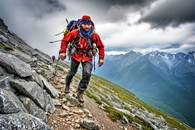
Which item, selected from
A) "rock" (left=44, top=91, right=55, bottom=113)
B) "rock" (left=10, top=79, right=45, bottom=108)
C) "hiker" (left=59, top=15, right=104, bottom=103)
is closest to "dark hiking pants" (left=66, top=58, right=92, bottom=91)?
"hiker" (left=59, top=15, right=104, bottom=103)

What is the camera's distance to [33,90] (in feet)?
32.1

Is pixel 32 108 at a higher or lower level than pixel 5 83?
lower

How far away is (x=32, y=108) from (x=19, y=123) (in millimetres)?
3423

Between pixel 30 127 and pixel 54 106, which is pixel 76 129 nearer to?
pixel 54 106

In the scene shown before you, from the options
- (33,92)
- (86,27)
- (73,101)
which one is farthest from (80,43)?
(33,92)

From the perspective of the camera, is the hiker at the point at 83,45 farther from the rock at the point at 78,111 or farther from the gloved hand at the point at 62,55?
the rock at the point at 78,111

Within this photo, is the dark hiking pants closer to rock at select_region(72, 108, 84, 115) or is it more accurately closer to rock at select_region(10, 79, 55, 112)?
rock at select_region(72, 108, 84, 115)

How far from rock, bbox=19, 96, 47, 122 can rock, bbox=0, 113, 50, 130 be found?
9.07 ft

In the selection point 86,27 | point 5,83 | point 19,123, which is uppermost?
point 86,27

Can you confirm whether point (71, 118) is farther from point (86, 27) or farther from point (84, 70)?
point (86, 27)

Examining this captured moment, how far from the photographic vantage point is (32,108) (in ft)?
29.2

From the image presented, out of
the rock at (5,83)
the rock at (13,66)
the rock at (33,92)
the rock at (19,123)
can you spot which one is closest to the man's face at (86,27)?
the rock at (13,66)

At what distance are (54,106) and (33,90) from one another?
1810 mm

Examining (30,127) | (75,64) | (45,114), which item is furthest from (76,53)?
(30,127)
